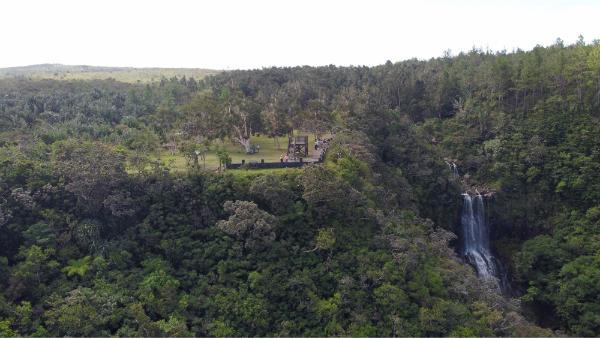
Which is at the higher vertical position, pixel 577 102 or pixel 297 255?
pixel 577 102

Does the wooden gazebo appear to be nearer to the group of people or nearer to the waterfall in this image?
the group of people

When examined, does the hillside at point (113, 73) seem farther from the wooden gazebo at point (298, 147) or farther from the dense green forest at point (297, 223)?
the wooden gazebo at point (298, 147)

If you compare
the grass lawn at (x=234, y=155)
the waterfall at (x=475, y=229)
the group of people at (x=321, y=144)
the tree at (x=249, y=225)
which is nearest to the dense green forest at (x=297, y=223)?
the tree at (x=249, y=225)

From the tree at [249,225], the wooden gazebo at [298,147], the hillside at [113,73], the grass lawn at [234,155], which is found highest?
the hillside at [113,73]

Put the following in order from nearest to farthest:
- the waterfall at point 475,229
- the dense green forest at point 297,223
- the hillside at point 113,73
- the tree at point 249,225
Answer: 1. the dense green forest at point 297,223
2. the tree at point 249,225
3. the waterfall at point 475,229
4. the hillside at point 113,73

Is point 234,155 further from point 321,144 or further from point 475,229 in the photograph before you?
point 475,229

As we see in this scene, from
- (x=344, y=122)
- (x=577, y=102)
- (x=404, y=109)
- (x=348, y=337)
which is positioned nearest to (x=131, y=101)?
(x=344, y=122)

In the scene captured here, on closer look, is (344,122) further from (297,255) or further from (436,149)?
(297,255)

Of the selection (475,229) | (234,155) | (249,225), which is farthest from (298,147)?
(475,229)

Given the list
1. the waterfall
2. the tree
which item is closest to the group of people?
the waterfall
